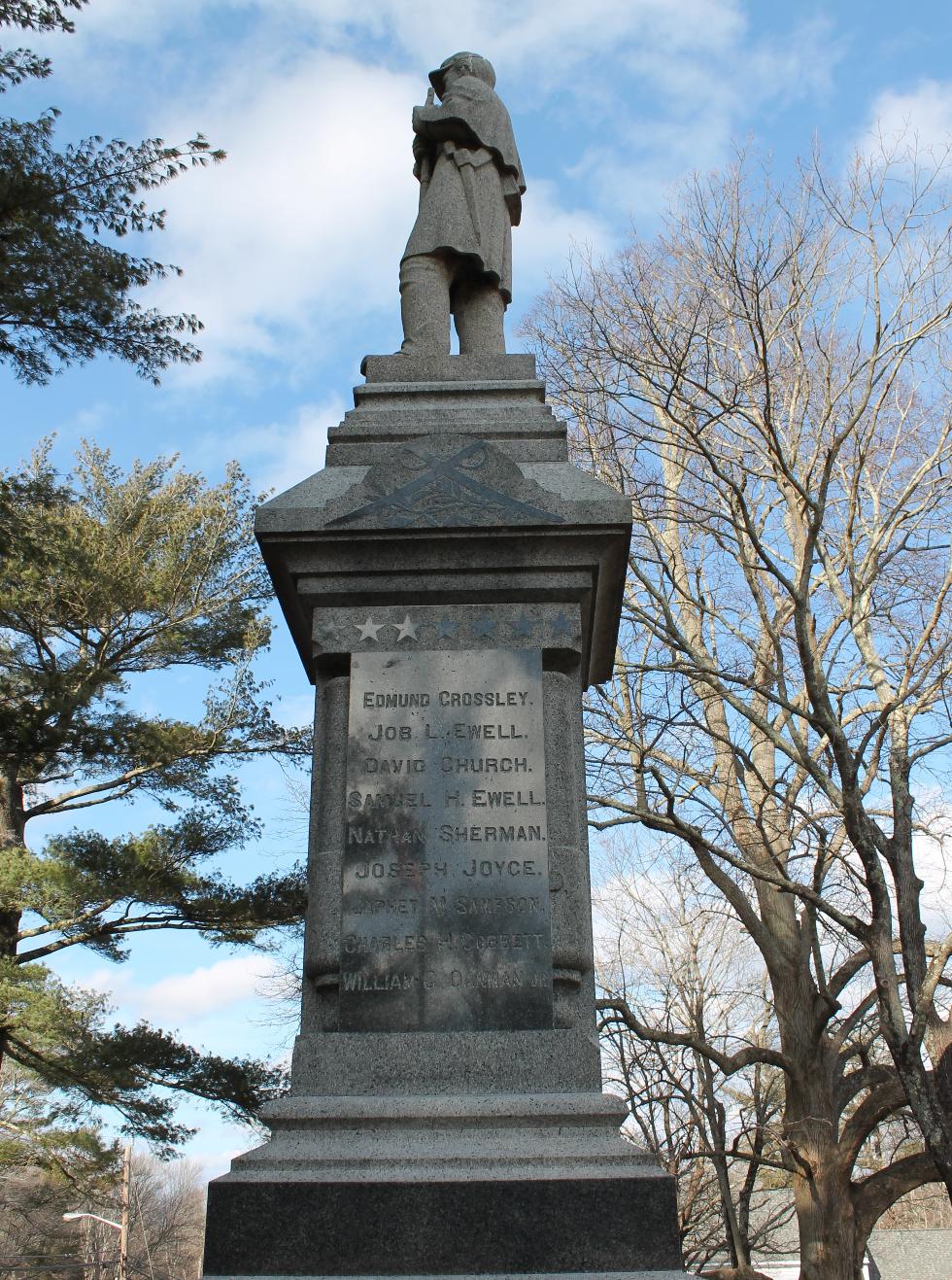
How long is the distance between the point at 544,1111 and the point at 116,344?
341 inches

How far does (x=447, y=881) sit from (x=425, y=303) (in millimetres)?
3413

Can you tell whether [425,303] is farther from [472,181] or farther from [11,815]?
[11,815]

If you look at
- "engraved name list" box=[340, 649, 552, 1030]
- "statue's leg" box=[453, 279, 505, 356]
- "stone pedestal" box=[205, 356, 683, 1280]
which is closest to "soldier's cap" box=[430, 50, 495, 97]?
"statue's leg" box=[453, 279, 505, 356]

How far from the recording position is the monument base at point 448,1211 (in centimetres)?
346

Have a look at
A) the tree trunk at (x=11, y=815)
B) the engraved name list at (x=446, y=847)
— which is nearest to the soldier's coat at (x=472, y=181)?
the engraved name list at (x=446, y=847)

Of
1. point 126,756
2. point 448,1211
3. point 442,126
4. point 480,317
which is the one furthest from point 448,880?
point 126,756

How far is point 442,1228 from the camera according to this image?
138 inches

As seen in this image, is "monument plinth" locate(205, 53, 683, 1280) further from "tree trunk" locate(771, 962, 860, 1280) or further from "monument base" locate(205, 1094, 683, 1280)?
"tree trunk" locate(771, 962, 860, 1280)

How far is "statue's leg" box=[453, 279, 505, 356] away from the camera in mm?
6695

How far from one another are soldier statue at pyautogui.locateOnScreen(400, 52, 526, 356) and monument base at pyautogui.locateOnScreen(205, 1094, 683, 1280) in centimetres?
407

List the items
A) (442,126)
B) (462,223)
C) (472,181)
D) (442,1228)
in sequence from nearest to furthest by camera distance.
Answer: (442,1228), (462,223), (472,181), (442,126)

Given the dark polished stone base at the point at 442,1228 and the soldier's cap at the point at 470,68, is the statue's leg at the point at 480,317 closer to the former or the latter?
the soldier's cap at the point at 470,68

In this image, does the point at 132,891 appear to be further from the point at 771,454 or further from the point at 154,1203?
the point at 154,1203

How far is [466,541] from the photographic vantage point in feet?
16.0
